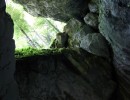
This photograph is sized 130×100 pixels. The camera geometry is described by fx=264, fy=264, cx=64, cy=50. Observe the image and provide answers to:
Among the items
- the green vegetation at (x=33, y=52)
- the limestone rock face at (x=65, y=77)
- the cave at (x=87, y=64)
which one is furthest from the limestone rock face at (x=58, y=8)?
the limestone rock face at (x=65, y=77)

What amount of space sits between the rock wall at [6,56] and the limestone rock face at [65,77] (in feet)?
7.39

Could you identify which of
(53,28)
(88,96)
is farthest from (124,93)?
(53,28)

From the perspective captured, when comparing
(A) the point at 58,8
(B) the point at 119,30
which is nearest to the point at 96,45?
(B) the point at 119,30

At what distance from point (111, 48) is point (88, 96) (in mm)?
1583

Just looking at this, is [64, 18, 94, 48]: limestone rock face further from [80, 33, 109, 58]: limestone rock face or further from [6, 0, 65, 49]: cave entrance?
[6, 0, 65, 49]: cave entrance

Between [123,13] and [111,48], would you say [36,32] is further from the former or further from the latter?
[123,13]

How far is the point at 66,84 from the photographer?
24.8 feet

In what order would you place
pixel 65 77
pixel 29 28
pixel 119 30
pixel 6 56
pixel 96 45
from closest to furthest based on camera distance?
pixel 6 56
pixel 119 30
pixel 65 77
pixel 96 45
pixel 29 28

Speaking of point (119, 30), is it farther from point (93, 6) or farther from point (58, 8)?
point (58, 8)

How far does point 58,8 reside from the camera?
9.39m

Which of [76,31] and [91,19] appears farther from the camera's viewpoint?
[76,31]

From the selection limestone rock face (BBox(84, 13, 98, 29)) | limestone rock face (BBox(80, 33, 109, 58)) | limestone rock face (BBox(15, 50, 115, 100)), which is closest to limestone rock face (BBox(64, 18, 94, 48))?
limestone rock face (BBox(84, 13, 98, 29))

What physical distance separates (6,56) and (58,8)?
531 cm

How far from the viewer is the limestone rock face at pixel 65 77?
7.14 meters
